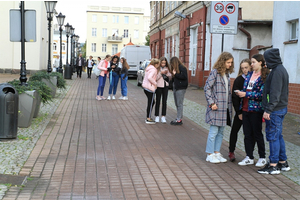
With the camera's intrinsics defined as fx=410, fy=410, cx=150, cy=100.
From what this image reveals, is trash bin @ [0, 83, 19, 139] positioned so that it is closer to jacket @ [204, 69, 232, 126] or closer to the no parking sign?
jacket @ [204, 69, 232, 126]

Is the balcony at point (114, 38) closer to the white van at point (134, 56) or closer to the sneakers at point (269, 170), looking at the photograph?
the white van at point (134, 56)

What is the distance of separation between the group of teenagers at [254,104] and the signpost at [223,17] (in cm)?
344

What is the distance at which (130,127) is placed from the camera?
9.45 metres

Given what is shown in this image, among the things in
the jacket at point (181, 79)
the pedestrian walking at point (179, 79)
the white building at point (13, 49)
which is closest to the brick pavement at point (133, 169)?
the pedestrian walking at point (179, 79)

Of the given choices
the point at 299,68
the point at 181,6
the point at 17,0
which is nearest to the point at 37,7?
the point at 17,0

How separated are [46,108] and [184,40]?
17503 millimetres

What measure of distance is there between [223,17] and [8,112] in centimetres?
539

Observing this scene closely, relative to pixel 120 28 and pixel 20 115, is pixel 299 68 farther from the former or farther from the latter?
pixel 120 28

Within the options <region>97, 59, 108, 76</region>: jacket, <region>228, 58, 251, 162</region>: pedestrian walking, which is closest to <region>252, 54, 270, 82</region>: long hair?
<region>228, 58, 251, 162</region>: pedestrian walking

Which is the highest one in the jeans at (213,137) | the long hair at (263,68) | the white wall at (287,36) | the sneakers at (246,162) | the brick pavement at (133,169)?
the white wall at (287,36)

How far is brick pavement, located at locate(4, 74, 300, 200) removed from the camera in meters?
4.77

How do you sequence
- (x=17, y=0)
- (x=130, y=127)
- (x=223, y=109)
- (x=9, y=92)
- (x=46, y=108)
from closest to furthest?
(x=223, y=109)
(x=9, y=92)
(x=130, y=127)
(x=46, y=108)
(x=17, y=0)

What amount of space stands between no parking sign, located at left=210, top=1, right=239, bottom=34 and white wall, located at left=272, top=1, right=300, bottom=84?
145 inches

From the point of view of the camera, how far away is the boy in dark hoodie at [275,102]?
554cm
